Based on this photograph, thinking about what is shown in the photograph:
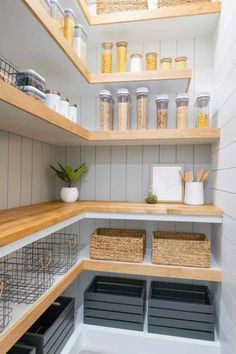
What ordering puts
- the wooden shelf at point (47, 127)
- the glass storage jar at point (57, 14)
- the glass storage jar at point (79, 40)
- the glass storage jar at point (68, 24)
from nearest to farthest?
the wooden shelf at point (47, 127) → the glass storage jar at point (57, 14) → the glass storage jar at point (68, 24) → the glass storage jar at point (79, 40)

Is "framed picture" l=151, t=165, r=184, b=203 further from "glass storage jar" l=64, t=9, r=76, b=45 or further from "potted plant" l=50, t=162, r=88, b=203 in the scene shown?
"glass storage jar" l=64, t=9, r=76, b=45

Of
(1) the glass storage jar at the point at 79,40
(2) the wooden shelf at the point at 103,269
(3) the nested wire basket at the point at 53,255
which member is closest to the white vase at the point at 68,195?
(3) the nested wire basket at the point at 53,255

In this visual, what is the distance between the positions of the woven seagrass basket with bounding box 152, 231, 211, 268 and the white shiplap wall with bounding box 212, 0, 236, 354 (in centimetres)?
9

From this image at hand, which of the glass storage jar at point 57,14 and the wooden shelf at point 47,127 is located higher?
the glass storage jar at point 57,14

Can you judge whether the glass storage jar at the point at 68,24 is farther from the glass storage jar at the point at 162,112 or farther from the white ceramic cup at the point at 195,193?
the white ceramic cup at the point at 195,193

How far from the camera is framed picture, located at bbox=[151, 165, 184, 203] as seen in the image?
5.74ft

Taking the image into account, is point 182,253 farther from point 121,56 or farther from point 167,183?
point 121,56

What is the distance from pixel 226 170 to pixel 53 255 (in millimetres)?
1118

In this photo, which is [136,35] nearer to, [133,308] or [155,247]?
[155,247]

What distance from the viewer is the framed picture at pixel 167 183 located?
175cm

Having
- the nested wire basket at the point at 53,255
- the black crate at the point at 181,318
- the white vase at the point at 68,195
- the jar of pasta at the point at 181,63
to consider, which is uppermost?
the jar of pasta at the point at 181,63

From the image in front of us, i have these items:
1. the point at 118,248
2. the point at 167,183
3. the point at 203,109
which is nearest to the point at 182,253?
the point at 118,248

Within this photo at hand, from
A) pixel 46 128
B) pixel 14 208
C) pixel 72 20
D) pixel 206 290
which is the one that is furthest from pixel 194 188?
pixel 72 20

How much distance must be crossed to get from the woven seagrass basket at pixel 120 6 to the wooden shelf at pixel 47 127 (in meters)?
0.82
